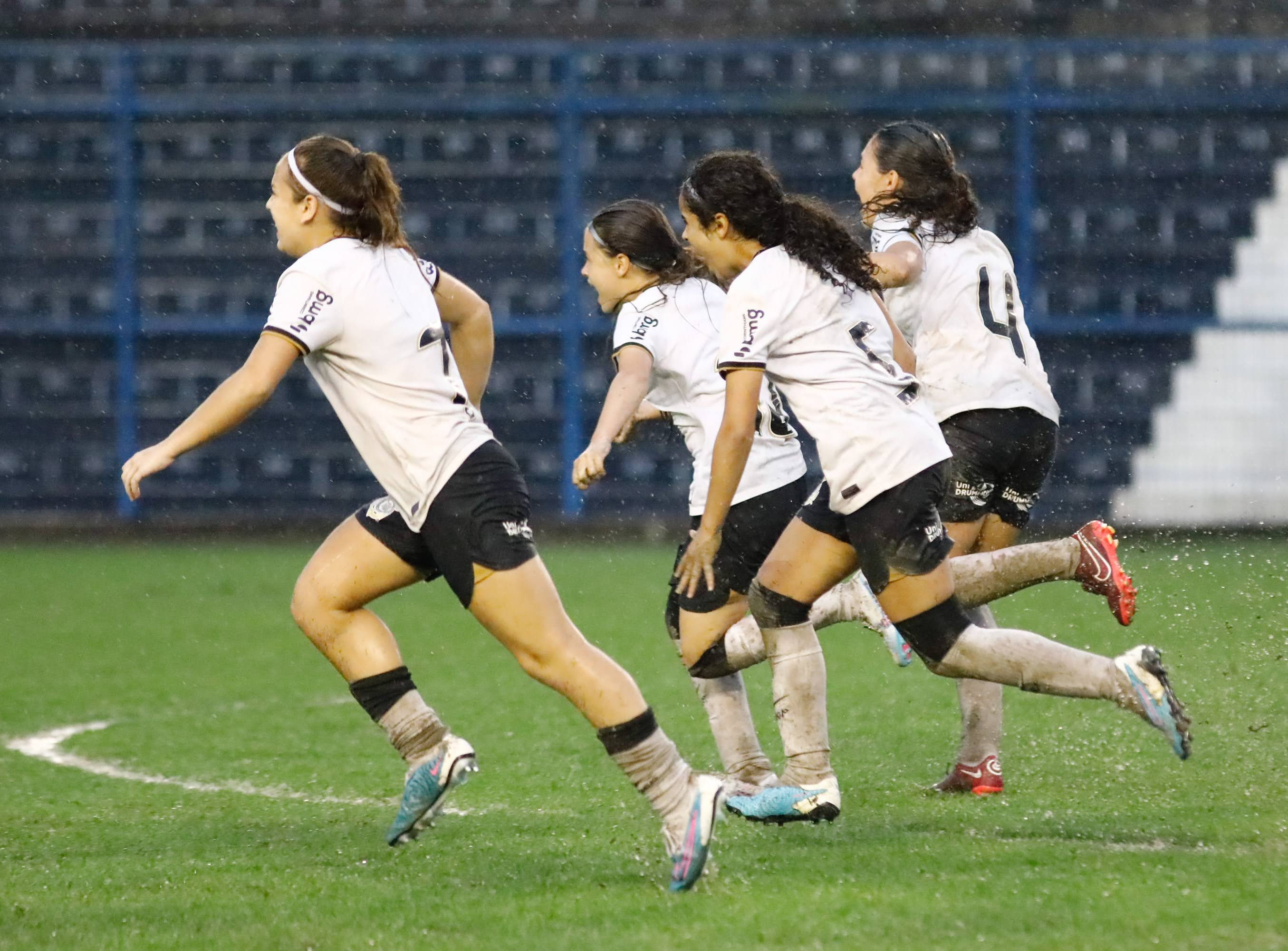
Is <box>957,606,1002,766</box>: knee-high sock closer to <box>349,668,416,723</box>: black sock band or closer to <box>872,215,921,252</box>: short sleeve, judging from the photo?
<box>872,215,921,252</box>: short sleeve

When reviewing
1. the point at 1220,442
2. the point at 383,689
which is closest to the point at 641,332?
the point at 383,689

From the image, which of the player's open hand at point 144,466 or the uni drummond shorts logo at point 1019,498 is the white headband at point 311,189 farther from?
the uni drummond shorts logo at point 1019,498

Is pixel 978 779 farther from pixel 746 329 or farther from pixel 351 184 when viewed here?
pixel 351 184

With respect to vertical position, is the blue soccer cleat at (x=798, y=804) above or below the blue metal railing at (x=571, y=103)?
below

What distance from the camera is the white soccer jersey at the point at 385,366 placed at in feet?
13.8

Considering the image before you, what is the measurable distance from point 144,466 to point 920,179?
241cm

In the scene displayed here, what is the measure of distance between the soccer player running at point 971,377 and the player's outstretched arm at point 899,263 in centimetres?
5

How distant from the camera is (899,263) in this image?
4941mm

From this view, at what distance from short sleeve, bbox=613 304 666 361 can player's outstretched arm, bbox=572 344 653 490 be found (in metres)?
0.01

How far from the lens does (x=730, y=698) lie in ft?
16.6

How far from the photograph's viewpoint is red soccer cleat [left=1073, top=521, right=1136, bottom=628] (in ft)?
16.7

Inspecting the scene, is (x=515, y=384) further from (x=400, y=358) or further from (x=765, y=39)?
(x=400, y=358)

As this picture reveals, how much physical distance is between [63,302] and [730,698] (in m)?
12.4

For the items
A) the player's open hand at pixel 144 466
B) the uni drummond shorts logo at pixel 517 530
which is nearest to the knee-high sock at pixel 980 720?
the uni drummond shorts logo at pixel 517 530
